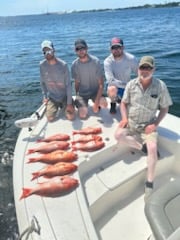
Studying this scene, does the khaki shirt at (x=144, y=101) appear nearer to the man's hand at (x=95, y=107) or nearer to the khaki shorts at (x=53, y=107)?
the man's hand at (x=95, y=107)

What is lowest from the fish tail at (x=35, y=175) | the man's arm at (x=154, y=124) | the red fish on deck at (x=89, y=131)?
the fish tail at (x=35, y=175)

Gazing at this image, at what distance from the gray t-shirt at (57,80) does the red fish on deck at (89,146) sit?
1261 millimetres

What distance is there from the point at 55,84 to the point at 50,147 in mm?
1744

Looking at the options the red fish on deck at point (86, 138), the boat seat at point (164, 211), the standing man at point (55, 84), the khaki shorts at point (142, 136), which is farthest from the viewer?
the standing man at point (55, 84)

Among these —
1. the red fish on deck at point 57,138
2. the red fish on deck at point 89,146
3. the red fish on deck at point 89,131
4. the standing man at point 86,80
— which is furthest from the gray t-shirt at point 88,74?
the red fish on deck at point 89,146

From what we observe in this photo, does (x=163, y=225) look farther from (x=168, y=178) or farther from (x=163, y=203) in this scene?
(x=168, y=178)

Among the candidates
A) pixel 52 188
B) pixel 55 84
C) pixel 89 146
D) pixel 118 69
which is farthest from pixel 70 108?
pixel 52 188

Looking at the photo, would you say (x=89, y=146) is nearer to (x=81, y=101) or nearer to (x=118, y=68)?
(x=81, y=101)

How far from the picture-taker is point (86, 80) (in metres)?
5.64

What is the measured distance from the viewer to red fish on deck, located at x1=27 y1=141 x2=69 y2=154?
415 centimetres

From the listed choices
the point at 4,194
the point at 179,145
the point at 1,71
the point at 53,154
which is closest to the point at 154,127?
the point at 179,145

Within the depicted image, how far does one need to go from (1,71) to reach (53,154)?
1270 centimetres

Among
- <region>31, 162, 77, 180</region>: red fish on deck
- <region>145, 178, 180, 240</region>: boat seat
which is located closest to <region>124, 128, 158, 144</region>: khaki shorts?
<region>31, 162, 77, 180</region>: red fish on deck

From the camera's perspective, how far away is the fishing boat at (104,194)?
2756mm
